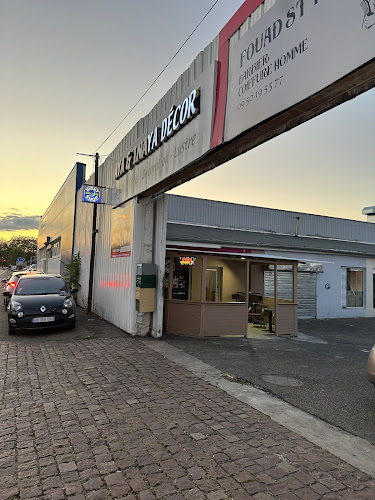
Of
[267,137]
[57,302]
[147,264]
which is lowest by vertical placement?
[57,302]

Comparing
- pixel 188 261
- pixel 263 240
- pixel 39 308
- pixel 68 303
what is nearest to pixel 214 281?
pixel 188 261

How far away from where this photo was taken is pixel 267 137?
4887 mm

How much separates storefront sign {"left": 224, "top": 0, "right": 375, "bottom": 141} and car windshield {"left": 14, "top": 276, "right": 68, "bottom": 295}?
24.0ft

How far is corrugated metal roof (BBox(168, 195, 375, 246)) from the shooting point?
18.0m

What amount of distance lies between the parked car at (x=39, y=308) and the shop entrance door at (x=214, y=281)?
207 inches

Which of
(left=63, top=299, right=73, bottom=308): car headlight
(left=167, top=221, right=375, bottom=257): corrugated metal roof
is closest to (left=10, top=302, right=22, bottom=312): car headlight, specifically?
(left=63, top=299, right=73, bottom=308): car headlight

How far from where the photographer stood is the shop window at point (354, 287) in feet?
59.9

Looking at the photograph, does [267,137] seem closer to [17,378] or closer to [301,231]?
[17,378]

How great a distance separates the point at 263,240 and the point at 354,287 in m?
5.99

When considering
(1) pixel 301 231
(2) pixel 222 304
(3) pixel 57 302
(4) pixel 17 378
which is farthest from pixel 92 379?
(1) pixel 301 231

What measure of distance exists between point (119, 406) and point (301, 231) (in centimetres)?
1810

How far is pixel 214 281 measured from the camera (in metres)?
13.6

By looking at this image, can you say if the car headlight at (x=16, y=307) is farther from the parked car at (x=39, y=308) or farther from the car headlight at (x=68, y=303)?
the car headlight at (x=68, y=303)

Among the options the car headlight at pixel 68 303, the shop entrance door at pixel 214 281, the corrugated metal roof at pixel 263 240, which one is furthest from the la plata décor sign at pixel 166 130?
the shop entrance door at pixel 214 281
